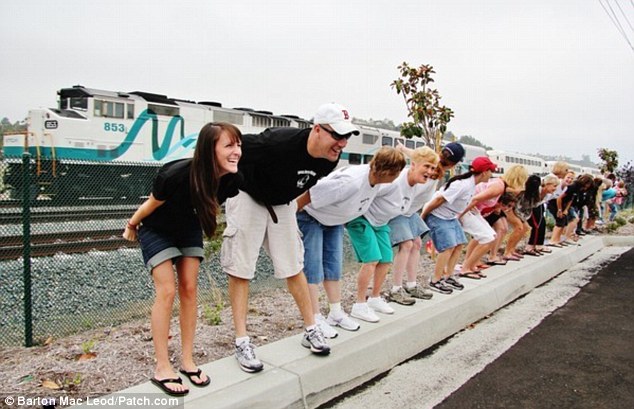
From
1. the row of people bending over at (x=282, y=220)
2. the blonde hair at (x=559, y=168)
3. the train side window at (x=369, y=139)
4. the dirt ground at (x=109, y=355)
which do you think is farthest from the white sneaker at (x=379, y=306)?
the train side window at (x=369, y=139)

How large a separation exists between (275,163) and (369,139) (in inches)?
998

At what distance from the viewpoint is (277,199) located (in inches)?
136

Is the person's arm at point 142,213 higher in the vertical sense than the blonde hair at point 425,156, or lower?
lower

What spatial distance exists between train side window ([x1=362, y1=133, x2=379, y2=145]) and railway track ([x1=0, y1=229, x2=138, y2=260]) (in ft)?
71.4

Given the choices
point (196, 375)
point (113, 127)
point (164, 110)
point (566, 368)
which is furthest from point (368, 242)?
point (164, 110)

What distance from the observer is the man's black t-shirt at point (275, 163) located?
334 centimetres

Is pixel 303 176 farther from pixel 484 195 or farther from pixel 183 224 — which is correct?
pixel 484 195

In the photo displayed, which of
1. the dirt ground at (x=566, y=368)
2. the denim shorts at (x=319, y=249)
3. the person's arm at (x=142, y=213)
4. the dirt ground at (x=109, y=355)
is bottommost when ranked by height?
the dirt ground at (x=566, y=368)

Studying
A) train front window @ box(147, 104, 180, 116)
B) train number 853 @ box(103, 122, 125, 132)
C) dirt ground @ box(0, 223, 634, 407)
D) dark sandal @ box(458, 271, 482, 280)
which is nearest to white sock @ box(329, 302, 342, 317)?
dirt ground @ box(0, 223, 634, 407)

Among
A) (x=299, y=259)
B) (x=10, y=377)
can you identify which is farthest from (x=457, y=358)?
(x=10, y=377)

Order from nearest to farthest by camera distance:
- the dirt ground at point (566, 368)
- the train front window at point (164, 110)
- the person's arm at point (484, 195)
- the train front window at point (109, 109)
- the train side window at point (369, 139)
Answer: the dirt ground at point (566, 368), the person's arm at point (484, 195), the train front window at point (109, 109), the train front window at point (164, 110), the train side window at point (369, 139)

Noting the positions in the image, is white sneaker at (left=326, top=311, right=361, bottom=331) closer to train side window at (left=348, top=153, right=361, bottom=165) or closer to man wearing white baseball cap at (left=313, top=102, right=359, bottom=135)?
man wearing white baseball cap at (left=313, top=102, right=359, bottom=135)

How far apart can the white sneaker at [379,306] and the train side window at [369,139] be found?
23463mm

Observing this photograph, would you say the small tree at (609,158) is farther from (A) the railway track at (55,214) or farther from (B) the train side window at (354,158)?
(A) the railway track at (55,214)
